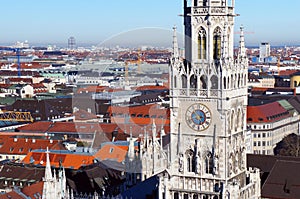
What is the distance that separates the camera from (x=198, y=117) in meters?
40.6

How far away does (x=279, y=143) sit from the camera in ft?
399

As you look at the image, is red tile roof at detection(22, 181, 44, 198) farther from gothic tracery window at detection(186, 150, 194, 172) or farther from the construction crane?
the construction crane

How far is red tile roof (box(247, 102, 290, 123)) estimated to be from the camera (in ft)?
405

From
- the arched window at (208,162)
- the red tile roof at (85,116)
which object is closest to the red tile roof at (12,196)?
the arched window at (208,162)

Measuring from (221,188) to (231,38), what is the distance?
31.4 feet

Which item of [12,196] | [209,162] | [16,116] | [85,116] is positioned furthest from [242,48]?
[16,116]

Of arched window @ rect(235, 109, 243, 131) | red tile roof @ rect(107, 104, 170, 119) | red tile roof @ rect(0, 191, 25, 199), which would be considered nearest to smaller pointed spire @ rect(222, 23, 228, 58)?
arched window @ rect(235, 109, 243, 131)

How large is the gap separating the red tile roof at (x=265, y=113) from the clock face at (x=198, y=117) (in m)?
83.7

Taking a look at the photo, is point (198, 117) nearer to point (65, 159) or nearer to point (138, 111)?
point (65, 159)

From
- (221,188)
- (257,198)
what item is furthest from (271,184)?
(221,188)

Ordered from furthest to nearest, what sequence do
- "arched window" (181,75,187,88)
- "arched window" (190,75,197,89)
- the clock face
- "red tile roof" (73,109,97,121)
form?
"red tile roof" (73,109,97,121) < "arched window" (181,75,187,88) < "arched window" (190,75,197,89) < the clock face

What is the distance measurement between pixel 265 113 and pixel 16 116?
5468 centimetres

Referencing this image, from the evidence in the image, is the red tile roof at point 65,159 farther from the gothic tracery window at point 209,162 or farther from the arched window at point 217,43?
the arched window at point 217,43

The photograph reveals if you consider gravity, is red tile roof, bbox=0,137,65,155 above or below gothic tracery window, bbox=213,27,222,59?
below
